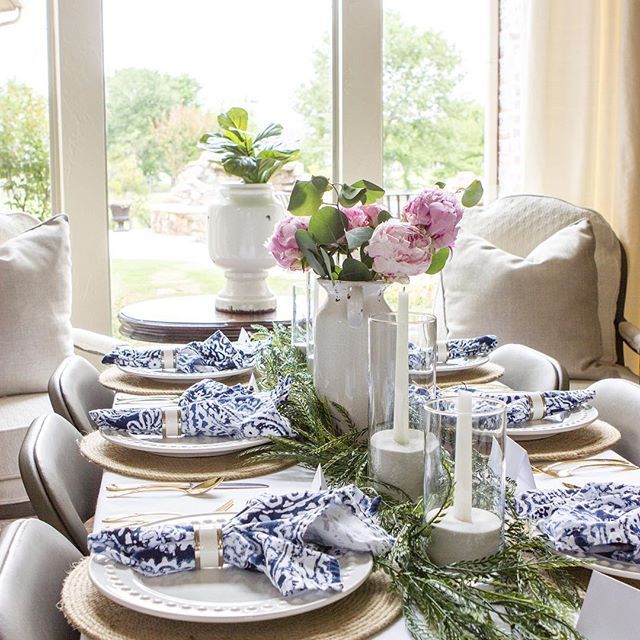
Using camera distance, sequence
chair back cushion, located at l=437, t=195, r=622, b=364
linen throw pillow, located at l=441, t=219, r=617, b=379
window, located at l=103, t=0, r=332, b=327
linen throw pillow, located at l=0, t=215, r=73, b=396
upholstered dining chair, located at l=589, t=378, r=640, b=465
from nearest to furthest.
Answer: upholstered dining chair, located at l=589, t=378, r=640, b=465 → linen throw pillow, located at l=0, t=215, r=73, b=396 → linen throw pillow, located at l=441, t=219, r=617, b=379 → chair back cushion, located at l=437, t=195, r=622, b=364 → window, located at l=103, t=0, r=332, b=327

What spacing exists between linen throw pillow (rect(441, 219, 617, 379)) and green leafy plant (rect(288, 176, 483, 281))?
158cm

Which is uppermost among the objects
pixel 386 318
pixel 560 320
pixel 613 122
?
pixel 613 122

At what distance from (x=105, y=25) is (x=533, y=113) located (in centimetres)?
168

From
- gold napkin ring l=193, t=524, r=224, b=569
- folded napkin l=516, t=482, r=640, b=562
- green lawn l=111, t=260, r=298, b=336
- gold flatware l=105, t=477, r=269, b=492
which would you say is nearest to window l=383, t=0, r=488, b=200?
green lawn l=111, t=260, r=298, b=336

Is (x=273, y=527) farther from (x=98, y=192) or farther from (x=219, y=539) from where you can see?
(x=98, y=192)

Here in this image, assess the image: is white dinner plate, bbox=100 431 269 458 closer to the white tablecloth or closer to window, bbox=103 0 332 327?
the white tablecloth

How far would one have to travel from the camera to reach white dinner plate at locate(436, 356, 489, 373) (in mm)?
1947

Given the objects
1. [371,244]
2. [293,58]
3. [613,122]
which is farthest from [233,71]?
[371,244]

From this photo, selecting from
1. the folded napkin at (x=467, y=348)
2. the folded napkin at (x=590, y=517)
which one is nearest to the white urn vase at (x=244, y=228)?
the folded napkin at (x=467, y=348)

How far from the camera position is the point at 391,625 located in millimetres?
884

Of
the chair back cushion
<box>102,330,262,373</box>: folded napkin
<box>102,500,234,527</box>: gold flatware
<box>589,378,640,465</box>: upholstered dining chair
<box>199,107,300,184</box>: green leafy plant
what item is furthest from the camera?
the chair back cushion

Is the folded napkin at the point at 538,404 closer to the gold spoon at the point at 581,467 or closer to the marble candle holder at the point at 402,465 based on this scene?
the gold spoon at the point at 581,467

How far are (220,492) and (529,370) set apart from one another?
1.06 metres

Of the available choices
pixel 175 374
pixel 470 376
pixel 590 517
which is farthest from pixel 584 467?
pixel 175 374
